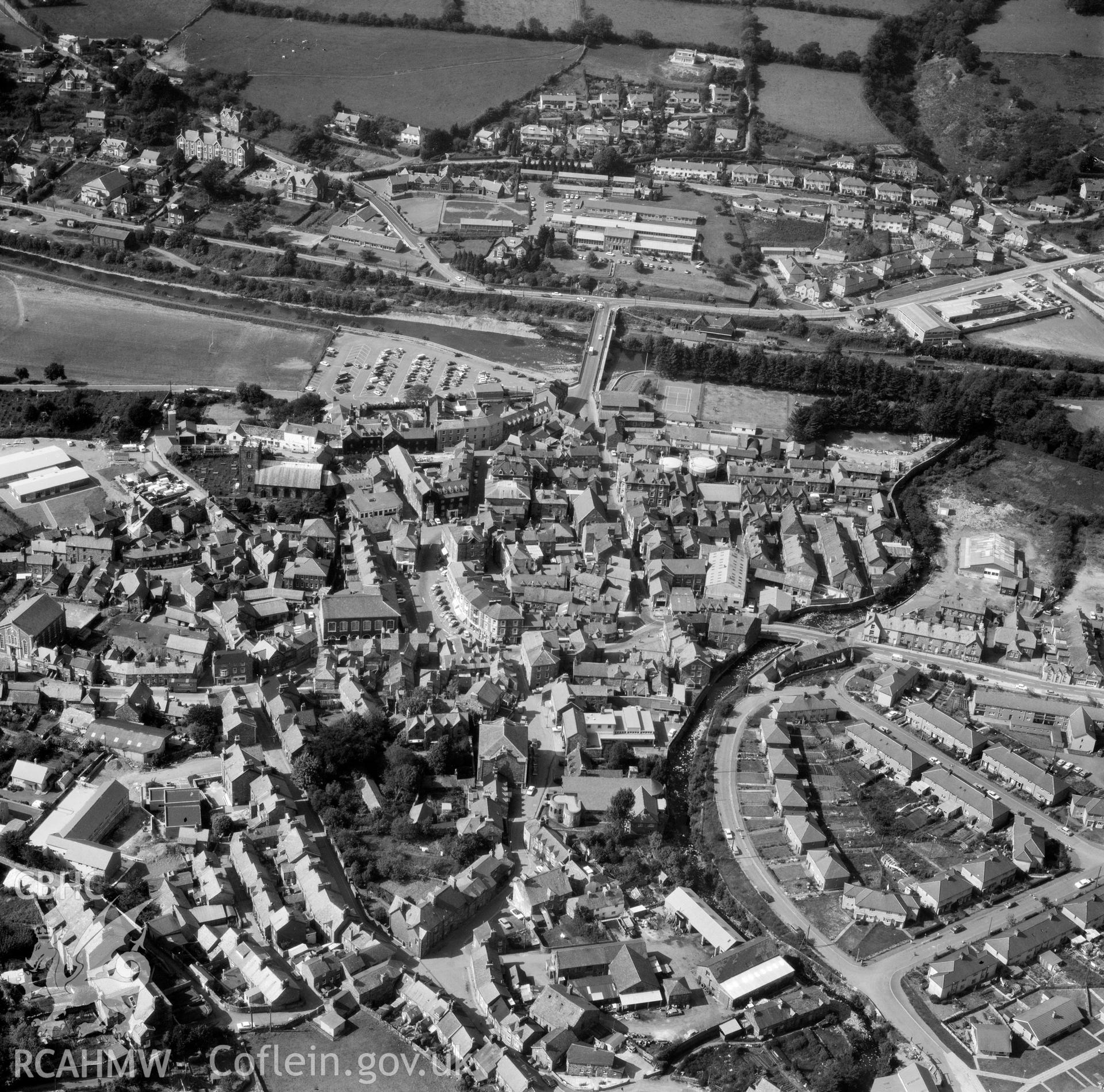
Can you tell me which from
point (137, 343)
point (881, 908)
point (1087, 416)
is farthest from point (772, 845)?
point (137, 343)

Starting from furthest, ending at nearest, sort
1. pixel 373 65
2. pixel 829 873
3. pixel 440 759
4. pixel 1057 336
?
pixel 373 65, pixel 1057 336, pixel 440 759, pixel 829 873

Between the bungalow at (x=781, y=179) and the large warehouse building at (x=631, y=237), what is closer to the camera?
the large warehouse building at (x=631, y=237)

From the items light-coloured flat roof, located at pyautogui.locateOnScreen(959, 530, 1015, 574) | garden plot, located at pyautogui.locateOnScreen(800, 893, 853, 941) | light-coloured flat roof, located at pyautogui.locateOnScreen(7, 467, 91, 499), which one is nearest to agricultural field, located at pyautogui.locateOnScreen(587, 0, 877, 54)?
light-coloured flat roof, located at pyautogui.locateOnScreen(959, 530, 1015, 574)

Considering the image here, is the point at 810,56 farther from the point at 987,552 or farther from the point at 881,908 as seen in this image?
the point at 881,908

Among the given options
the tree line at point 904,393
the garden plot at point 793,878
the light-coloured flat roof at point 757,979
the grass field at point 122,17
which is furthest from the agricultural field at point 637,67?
the light-coloured flat roof at point 757,979

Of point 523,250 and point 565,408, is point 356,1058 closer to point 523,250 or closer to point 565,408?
point 565,408

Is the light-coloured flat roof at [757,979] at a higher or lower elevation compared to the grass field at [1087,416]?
lower

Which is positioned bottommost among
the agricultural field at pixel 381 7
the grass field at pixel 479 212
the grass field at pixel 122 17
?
the grass field at pixel 479 212

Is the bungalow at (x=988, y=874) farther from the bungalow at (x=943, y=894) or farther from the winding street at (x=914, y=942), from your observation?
the winding street at (x=914, y=942)
